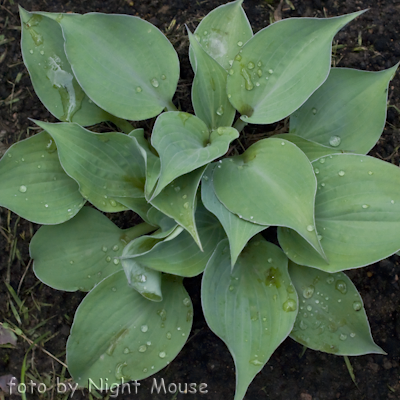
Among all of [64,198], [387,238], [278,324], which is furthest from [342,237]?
[64,198]

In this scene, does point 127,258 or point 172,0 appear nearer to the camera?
point 127,258

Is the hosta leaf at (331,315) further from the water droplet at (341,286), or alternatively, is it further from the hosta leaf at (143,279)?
the hosta leaf at (143,279)

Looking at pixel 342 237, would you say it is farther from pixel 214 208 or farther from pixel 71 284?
pixel 71 284

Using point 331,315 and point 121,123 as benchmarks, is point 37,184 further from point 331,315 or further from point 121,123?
point 331,315

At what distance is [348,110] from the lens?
1217mm

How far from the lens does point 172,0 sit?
59.8 inches

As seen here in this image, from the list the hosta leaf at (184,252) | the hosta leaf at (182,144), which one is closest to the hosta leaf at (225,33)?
the hosta leaf at (182,144)

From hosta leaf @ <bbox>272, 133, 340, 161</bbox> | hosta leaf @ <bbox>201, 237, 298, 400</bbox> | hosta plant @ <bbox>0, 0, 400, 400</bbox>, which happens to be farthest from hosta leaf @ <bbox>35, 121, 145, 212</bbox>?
hosta leaf @ <bbox>272, 133, 340, 161</bbox>

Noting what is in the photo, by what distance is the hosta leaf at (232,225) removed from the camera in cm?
98

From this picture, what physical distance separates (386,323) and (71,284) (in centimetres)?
121

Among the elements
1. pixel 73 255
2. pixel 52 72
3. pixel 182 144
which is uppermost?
pixel 52 72

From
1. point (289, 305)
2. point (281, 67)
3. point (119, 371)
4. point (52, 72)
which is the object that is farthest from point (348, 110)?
point (119, 371)

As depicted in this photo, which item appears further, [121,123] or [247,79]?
[121,123]

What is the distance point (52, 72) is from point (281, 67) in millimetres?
742
